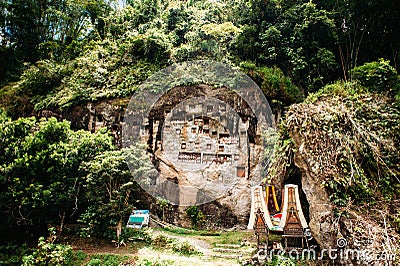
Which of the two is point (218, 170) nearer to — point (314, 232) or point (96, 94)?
point (314, 232)

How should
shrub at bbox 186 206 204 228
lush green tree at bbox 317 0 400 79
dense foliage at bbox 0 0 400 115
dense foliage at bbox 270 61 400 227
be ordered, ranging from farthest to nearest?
dense foliage at bbox 0 0 400 115, shrub at bbox 186 206 204 228, lush green tree at bbox 317 0 400 79, dense foliage at bbox 270 61 400 227

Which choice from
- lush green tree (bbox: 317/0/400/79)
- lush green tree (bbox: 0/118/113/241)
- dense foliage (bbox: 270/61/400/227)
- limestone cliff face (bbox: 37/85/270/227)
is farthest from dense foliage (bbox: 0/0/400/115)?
lush green tree (bbox: 0/118/113/241)

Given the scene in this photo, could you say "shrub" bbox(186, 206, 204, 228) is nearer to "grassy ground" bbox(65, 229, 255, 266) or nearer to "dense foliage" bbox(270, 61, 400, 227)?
"grassy ground" bbox(65, 229, 255, 266)

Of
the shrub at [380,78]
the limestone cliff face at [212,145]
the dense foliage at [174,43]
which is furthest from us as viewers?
the dense foliage at [174,43]

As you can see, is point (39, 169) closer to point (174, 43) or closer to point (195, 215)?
point (195, 215)

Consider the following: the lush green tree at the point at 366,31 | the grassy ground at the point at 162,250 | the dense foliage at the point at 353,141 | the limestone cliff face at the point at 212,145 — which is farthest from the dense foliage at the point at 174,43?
the grassy ground at the point at 162,250

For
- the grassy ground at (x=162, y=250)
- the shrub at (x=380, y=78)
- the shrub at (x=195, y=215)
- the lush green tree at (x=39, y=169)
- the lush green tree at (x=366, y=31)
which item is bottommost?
the grassy ground at (x=162, y=250)

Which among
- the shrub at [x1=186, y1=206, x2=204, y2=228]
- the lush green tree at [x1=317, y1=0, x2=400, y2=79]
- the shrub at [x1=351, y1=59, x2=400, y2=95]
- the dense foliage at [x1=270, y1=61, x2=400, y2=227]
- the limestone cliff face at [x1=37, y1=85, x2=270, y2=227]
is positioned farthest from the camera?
the limestone cliff face at [x1=37, y1=85, x2=270, y2=227]

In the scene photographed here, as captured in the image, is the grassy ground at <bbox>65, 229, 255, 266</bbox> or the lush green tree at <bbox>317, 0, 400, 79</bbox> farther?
the lush green tree at <bbox>317, 0, 400, 79</bbox>

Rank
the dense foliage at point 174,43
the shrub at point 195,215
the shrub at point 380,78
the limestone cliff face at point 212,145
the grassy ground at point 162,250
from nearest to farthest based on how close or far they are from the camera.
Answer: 1. the grassy ground at point 162,250
2. the shrub at point 380,78
3. the shrub at point 195,215
4. the limestone cliff face at point 212,145
5. the dense foliage at point 174,43

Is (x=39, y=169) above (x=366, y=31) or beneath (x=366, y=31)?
beneath

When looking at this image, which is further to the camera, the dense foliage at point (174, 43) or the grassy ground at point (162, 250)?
the dense foliage at point (174, 43)

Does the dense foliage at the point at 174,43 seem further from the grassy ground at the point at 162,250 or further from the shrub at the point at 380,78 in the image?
the grassy ground at the point at 162,250

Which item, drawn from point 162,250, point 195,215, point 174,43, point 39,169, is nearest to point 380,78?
point 195,215
